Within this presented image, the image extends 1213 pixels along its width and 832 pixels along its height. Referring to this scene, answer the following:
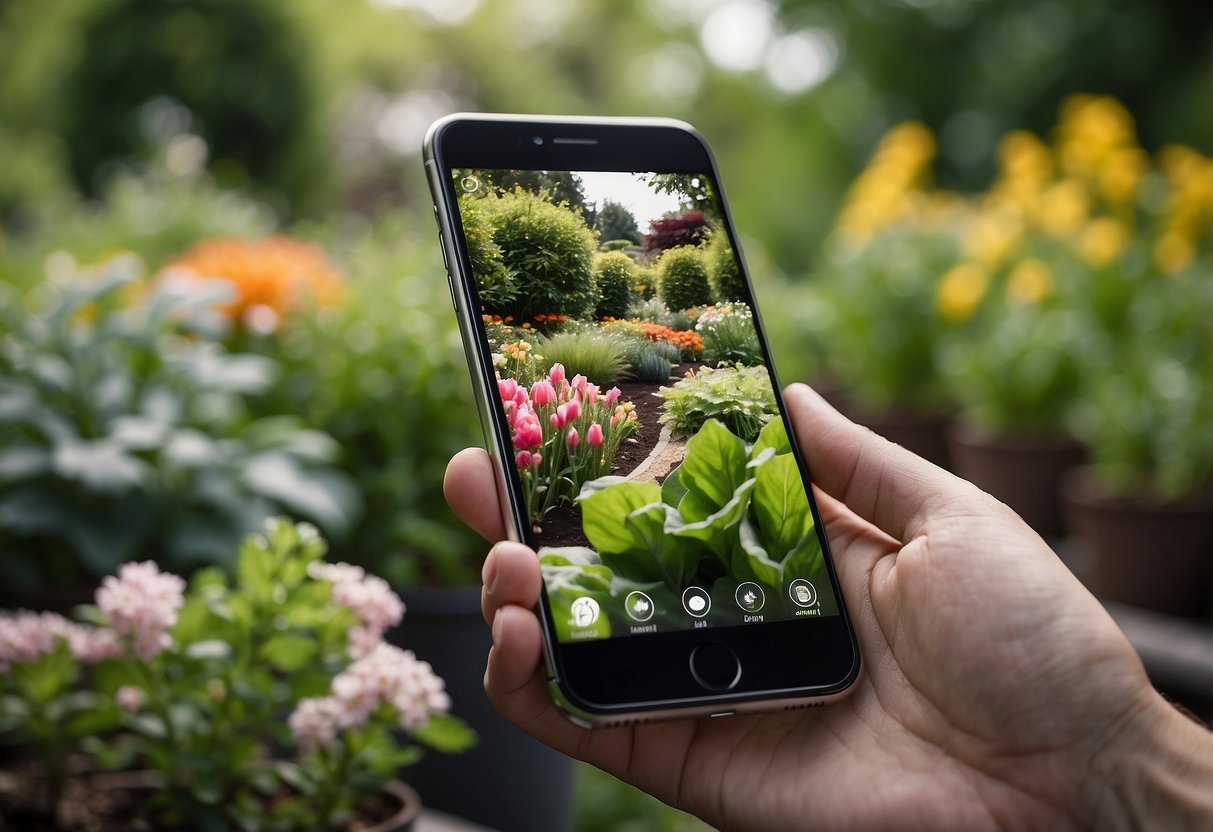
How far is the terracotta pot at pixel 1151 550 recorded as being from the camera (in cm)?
254

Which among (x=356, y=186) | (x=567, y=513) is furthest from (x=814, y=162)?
(x=567, y=513)

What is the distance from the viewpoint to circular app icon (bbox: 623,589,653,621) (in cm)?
99

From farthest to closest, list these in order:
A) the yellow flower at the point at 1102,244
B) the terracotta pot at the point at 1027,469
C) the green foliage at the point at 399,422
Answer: the yellow flower at the point at 1102,244 → the terracotta pot at the point at 1027,469 → the green foliage at the point at 399,422

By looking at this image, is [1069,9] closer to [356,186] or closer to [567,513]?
[356,186]

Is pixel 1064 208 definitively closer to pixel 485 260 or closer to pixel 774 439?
pixel 774 439

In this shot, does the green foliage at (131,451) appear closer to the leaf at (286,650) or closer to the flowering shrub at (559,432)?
the leaf at (286,650)

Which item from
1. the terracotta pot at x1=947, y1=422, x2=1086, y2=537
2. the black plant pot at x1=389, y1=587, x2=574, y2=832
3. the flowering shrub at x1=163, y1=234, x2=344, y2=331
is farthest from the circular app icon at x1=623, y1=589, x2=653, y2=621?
the terracotta pot at x1=947, y1=422, x2=1086, y2=537

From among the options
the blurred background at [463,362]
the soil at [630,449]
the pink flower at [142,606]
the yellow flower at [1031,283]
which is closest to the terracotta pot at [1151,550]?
the blurred background at [463,362]

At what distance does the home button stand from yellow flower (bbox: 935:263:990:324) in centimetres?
273

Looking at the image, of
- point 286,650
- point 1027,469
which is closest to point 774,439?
point 286,650

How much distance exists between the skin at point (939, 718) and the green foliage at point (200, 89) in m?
9.02

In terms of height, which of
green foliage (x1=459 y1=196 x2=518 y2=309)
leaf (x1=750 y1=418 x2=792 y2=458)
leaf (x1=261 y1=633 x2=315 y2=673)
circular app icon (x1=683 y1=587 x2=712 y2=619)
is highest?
green foliage (x1=459 y1=196 x2=518 y2=309)

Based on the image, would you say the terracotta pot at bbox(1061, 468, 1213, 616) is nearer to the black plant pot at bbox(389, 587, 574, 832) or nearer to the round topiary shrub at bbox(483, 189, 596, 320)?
the black plant pot at bbox(389, 587, 574, 832)

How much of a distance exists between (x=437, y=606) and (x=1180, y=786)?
97 cm
